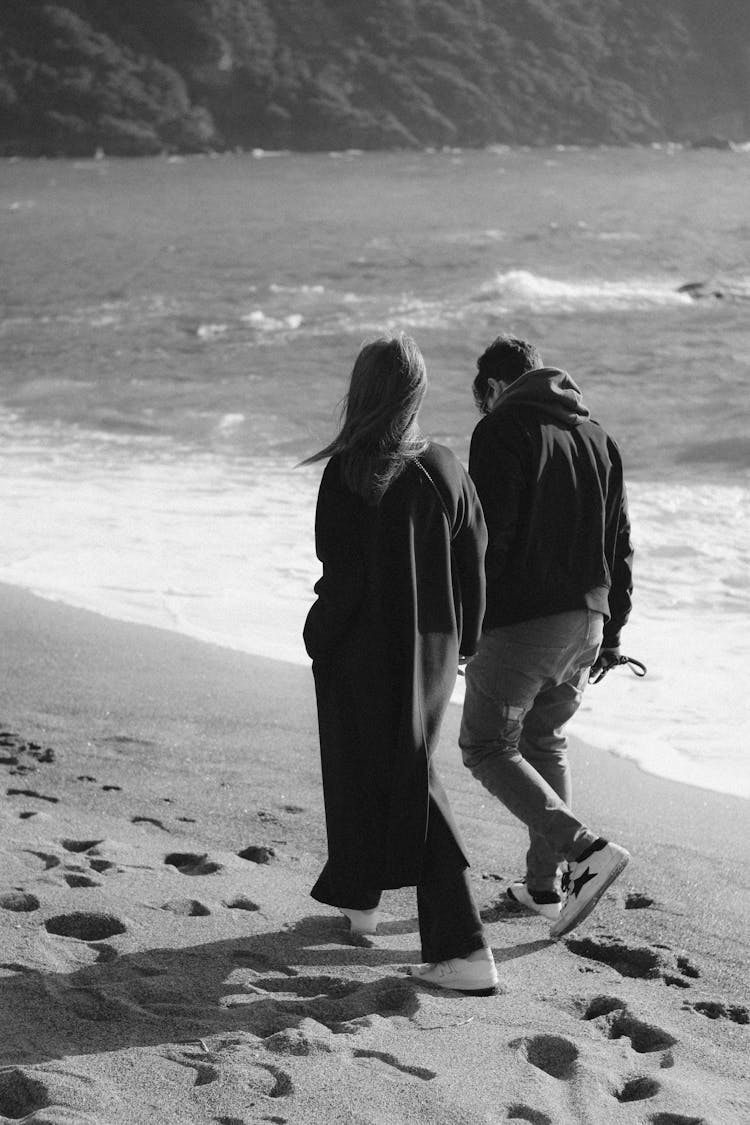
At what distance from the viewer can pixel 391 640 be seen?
10.6 feet

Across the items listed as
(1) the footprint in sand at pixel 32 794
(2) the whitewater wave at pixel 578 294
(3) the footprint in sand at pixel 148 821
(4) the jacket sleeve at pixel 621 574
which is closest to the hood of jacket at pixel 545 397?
(4) the jacket sleeve at pixel 621 574

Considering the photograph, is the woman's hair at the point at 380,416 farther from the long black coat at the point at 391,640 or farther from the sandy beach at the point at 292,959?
the sandy beach at the point at 292,959

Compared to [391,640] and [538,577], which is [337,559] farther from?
[538,577]

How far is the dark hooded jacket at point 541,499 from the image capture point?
3.46 m

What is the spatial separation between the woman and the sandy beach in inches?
10.7

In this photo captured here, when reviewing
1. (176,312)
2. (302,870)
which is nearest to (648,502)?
(302,870)

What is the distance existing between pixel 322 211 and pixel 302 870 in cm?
5146

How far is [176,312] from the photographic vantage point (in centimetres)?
2442

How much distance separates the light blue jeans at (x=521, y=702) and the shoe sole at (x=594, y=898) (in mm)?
102

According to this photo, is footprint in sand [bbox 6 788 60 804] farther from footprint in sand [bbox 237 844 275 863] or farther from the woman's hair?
the woman's hair

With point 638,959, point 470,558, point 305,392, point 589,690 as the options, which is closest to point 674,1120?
point 638,959

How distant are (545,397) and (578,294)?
2479 cm

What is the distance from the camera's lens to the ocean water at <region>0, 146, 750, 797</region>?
23.0 ft

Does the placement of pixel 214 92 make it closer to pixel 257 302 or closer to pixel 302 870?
pixel 257 302
